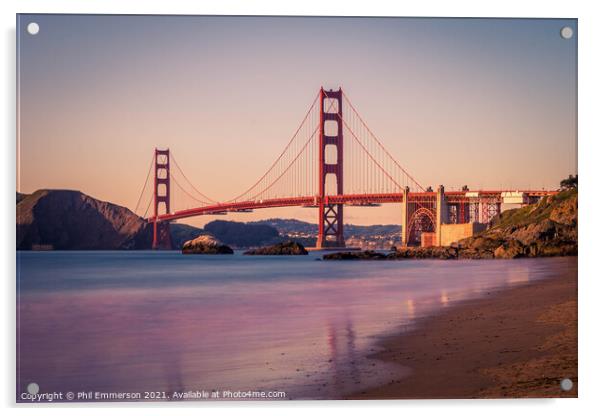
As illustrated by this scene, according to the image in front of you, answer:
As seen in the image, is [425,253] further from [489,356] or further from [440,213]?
[489,356]

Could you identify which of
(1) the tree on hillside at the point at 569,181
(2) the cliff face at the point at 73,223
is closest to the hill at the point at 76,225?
(2) the cliff face at the point at 73,223

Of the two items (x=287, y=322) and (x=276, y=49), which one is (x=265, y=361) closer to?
(x=287, y=322)

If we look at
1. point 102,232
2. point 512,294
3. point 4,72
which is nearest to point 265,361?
point 4,72

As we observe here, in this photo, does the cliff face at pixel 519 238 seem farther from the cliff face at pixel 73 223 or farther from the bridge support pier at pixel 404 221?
the cliff face at pixel 73 223

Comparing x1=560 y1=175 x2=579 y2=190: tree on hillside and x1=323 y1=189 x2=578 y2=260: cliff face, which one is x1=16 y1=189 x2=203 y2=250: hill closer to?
x1=560 y1=175 x2=579 y2=190: tree on hillside
